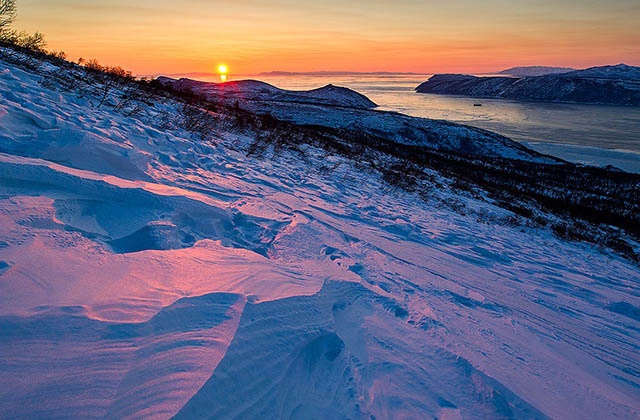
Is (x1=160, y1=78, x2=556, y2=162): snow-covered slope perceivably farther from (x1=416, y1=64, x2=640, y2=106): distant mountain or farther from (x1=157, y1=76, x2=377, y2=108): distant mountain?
(x1=416, y1=64, x2=640, y2=106): distant mountain

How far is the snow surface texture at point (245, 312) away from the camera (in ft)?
4.92

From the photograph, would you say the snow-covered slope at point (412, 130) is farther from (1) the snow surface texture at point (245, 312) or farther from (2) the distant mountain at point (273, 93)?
(1) the snow surface texture at point (245, 312)

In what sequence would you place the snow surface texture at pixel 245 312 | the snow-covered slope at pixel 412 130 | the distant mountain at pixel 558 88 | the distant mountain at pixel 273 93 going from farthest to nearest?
the distant mountain at pixel 558 88 → the distant mountain at pixel 273 93 → the snow-covered slope at pixel 412 130 → the snow surface texture at pixel 245 312

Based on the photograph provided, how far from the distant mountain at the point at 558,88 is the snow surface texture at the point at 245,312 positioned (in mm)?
141219

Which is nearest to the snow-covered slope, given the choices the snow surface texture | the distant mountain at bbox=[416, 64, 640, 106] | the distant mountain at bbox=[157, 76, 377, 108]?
the distant mountain at bbox=[157, 76, 377, 108]

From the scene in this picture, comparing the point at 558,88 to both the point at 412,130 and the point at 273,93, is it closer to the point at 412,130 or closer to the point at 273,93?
the point at 273,93

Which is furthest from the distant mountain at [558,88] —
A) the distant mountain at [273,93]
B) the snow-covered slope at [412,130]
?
the snow-covered slope at [412,130]

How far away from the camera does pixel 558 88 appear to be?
114m

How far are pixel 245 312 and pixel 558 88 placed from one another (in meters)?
150

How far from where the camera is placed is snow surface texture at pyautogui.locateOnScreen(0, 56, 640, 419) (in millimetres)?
1501

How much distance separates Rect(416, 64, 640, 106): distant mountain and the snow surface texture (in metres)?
141

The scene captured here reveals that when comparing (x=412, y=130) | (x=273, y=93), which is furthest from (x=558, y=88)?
(x=412, y=130)

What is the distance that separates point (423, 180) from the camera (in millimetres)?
12352

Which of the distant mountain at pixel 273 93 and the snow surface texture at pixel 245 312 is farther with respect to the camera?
the distant mountain at pixel 273 93
